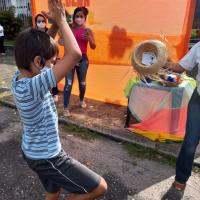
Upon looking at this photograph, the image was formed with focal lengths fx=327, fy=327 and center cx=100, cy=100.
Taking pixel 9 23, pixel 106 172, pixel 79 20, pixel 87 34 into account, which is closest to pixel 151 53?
pixel 87 34

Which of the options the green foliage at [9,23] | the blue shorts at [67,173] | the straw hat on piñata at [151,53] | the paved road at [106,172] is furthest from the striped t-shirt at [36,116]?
the green foliage at [9,23]

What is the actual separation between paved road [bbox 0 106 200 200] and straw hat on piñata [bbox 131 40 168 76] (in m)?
1.10

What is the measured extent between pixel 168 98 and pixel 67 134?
61.6 inches

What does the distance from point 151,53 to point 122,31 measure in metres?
1.30

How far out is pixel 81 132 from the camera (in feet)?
16.0

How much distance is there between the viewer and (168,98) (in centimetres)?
438

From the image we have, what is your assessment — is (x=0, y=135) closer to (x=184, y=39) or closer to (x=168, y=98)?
(x=168, y=98)

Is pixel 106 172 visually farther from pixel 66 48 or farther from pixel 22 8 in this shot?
pixel 22 8

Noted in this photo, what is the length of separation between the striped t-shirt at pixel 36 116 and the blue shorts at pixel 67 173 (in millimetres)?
50

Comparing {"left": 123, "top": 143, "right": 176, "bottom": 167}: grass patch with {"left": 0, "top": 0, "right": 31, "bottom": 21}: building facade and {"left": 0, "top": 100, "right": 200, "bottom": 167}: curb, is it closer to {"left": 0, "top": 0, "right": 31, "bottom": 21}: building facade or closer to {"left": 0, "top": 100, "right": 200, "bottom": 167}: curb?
{"left": 0, "top": 100, "right": 200, "bottom": 167}: curb

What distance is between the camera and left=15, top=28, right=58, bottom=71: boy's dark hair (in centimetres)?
198

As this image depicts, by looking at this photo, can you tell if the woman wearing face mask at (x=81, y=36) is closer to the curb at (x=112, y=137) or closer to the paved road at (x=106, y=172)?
the curb at (x=112, y=137)

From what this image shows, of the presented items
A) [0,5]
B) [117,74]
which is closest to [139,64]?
[117,74]

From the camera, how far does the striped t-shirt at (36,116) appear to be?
2.01 metres
